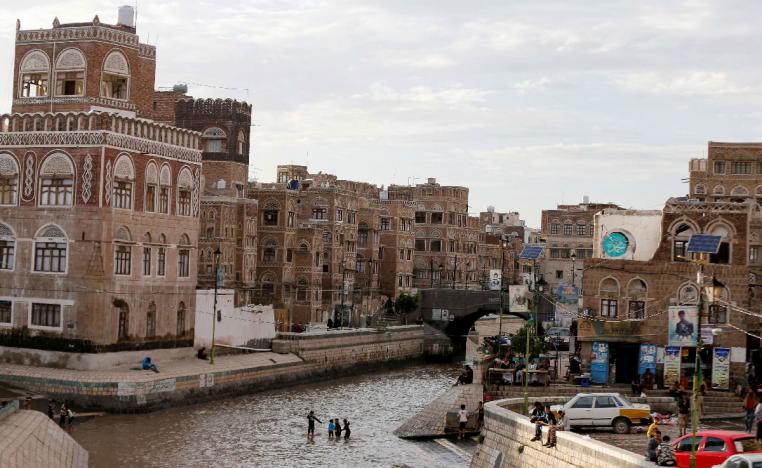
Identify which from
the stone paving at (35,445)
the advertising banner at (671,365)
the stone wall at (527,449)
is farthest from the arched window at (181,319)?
the advertising banner at (671,365)

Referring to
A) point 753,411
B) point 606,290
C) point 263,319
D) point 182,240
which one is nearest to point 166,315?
point 182,240

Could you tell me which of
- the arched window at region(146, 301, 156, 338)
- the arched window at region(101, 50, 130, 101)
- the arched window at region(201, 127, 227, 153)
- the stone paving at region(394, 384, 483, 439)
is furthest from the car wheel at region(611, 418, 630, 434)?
the arched window at region(201, 127, 227, 153)

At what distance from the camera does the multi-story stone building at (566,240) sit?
10988 centimetres

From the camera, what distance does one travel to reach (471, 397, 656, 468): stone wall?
28.2 meters

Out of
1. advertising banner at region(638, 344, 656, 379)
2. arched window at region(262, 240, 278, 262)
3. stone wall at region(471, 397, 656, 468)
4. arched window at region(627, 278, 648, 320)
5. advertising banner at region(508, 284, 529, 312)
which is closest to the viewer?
stone wall at region(471, 397, 656, 468)

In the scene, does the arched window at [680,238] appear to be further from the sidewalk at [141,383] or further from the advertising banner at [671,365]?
the sidewalk at [141,383]

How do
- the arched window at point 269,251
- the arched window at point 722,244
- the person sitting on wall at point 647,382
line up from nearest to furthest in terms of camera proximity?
1. the person sitting on wall at point 647,382
2. the arched window at point 722,244
3. the arched window at point 269,251

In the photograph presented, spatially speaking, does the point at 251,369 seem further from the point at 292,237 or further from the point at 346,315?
the point at 346,315

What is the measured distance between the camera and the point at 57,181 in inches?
2340

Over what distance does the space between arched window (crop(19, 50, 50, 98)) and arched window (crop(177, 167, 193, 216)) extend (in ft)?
28.4

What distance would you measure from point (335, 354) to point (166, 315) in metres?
16.7

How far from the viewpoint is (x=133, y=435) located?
4788 cm

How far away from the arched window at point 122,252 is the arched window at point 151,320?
103 inches

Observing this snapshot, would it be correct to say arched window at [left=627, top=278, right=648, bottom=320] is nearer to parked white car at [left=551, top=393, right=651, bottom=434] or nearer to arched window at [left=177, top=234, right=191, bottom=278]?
parked white car at [left=551, top=393, right=651, bottom=434]
